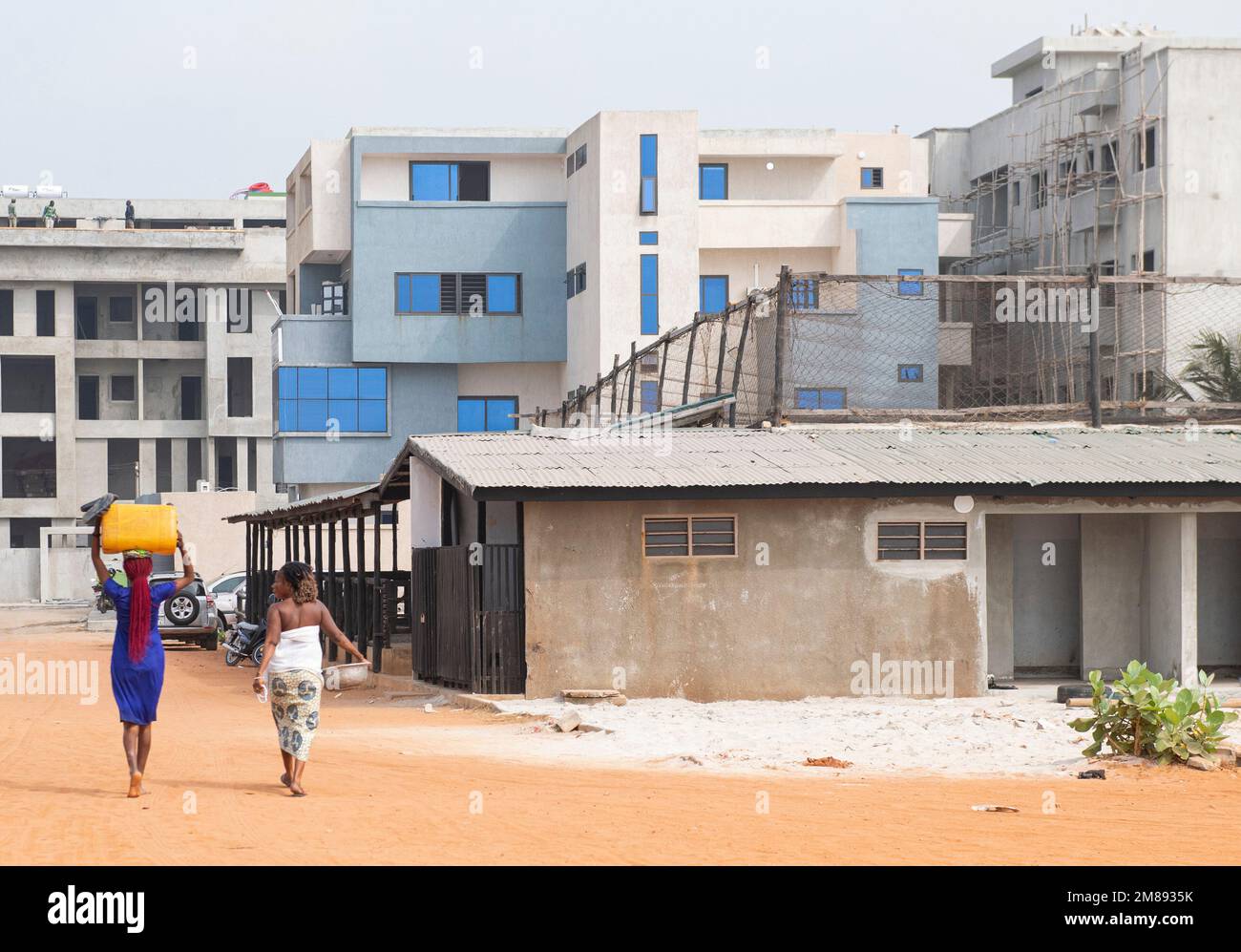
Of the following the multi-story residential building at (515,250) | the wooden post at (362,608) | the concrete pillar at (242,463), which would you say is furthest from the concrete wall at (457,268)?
the wooden post at (362,608)

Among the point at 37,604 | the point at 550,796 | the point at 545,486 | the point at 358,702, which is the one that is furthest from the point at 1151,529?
the point at 37,604

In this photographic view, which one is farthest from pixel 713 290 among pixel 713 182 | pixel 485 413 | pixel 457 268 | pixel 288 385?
pixel 288 385

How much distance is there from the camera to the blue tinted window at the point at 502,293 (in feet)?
176

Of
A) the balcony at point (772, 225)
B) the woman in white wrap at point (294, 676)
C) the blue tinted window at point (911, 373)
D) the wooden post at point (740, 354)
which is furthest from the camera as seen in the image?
the balcony at point (772, 225)

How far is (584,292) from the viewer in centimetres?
5197

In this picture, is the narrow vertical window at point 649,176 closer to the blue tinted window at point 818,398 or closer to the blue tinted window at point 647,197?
the blue tinted window at point 647,197

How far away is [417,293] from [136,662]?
137ft

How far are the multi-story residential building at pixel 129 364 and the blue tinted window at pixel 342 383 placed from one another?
16.6 metres

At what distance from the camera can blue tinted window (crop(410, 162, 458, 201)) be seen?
53444mm

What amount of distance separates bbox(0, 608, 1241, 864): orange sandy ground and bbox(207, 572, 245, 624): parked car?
2225 centimetres

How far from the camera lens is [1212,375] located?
39.9 m

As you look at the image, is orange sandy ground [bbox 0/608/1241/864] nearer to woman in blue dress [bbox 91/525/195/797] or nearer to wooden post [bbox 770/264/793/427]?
woman in blue dress [bbox 91/525/195/797]

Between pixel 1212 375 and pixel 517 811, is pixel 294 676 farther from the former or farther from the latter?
pixel 1212 375
